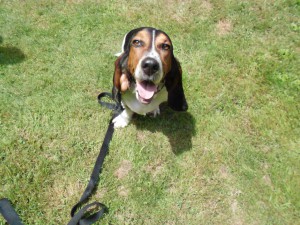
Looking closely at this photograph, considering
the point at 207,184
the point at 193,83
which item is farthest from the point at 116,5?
the point at 207,184

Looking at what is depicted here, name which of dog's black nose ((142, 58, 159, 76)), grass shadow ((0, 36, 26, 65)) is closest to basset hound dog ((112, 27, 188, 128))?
dog's black nose ((142, 58, 159, 76))

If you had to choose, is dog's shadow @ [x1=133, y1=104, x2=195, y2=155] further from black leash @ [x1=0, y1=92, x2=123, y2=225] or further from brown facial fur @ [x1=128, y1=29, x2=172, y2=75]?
brown facial fur @ [x1=128, y1=29, x2=172, y2=75]

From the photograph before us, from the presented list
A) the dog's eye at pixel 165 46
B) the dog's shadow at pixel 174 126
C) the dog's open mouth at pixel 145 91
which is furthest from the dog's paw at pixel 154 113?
the dog's eye at pixel 165 46

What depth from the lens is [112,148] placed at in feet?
13.0

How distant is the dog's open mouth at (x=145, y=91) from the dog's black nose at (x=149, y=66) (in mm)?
198

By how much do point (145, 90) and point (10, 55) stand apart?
278 cm

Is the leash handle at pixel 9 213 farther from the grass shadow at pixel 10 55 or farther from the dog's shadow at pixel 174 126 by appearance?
the grass shadow at pixel 10 55

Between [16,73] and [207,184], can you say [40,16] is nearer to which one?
[16,73]

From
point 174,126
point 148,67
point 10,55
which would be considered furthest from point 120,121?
point 10,55

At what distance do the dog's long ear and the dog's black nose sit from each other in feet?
1.31

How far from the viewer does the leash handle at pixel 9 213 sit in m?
A: 3.08

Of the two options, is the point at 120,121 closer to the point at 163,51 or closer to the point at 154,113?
the point at 154,113

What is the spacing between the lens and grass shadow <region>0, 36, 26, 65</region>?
4.73 meters

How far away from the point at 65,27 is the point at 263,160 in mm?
3905
